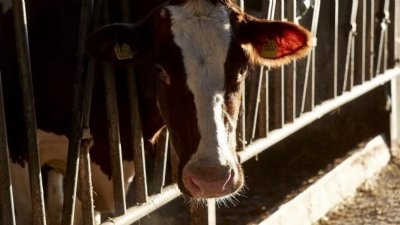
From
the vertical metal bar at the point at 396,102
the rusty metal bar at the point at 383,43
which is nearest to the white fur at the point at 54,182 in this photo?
the rusty metal bar at the point at 383,43

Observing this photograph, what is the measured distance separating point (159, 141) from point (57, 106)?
592 mm

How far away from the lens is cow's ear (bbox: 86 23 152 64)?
3732 millimetres

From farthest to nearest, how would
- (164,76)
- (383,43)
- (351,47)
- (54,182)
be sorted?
(383,43) → (351,47) → (54,182) → (164,76)

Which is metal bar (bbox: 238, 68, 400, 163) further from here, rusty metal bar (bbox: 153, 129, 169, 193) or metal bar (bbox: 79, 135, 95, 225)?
metal bar (bbox: 79, 135, 95, 225)

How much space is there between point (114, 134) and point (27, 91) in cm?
67

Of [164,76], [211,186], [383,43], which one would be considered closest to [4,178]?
[211,186]

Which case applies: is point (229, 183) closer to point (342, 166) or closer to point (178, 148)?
point (178, 148)

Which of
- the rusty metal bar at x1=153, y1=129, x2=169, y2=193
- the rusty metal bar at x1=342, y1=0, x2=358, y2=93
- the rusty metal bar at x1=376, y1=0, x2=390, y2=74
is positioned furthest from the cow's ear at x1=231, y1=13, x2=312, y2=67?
the rusty metal bar at x1=376, y1=0, x2=390, y2=74

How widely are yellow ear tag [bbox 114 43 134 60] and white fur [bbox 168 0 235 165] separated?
0.25 meters

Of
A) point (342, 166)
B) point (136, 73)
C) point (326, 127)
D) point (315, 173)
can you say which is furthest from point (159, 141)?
point (326, 127)

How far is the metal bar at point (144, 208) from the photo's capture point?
3955mm

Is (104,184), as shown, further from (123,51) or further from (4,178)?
(4,178)

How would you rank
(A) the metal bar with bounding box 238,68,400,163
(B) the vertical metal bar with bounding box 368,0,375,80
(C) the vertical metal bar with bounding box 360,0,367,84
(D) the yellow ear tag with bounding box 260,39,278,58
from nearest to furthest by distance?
(D) the yellow ear tag with bounding box 260,39,278,58
(A) the metal bar with bounding box 238,68,400,163
(C) the vertical metal bar with bounding box 360,0,367,84
(B) the vertical metal bar with bounding box 368,0,375,80

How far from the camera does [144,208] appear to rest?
4145 millimetres
